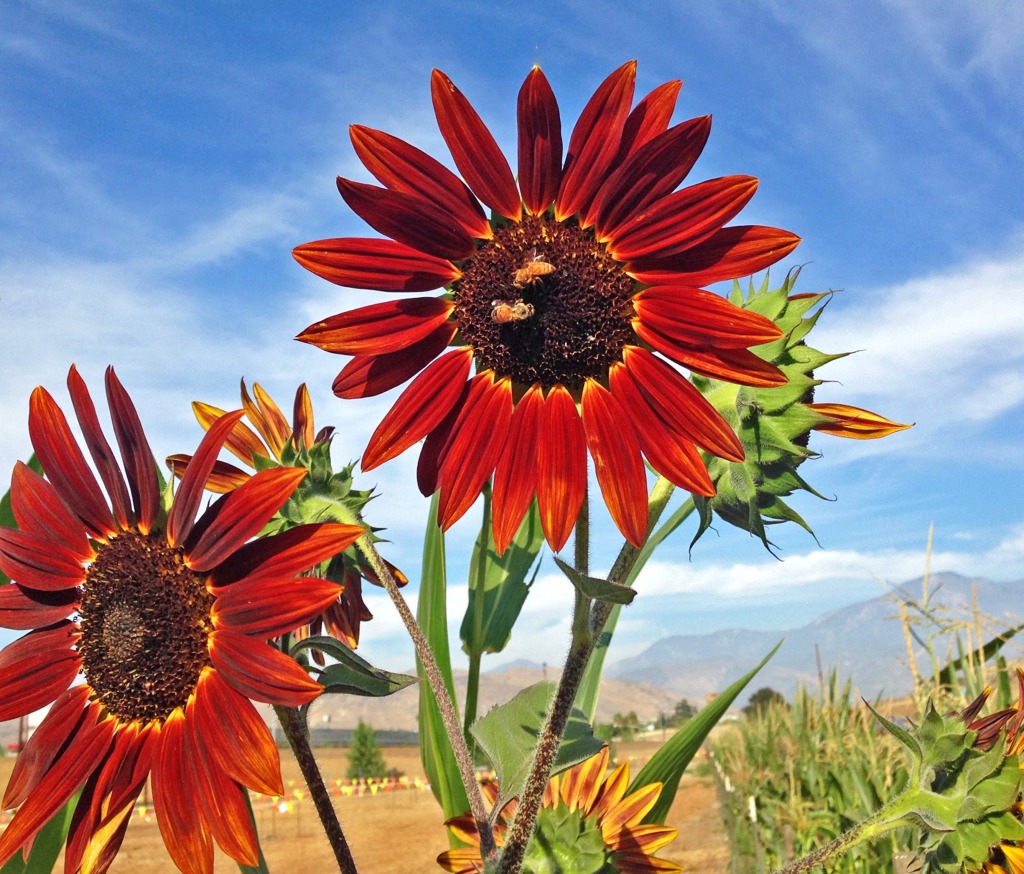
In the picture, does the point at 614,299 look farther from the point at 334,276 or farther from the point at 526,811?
the point at 526,811

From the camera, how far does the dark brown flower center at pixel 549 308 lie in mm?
1291

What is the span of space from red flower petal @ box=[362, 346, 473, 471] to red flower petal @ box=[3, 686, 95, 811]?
0.53 meters

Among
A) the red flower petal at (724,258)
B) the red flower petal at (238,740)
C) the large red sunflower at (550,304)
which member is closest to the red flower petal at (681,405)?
the large red sunflower at (550,304)

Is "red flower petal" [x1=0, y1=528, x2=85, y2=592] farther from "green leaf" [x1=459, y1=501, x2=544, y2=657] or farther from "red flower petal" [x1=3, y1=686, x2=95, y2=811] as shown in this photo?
"green leaf" [x1=459, y1=501, x2=544, y2=657]

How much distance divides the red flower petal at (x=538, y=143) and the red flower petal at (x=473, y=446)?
0.85ft

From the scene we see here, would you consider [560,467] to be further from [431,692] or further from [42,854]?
[42,854]

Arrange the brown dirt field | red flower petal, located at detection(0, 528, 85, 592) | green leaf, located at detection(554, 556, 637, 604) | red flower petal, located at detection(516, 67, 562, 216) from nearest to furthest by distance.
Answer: green leaf, located at detection(554, 556, 637, 604)
red flower petal, located at detection(516, 67, 562, 216)
red flower petal, located at detection(0, 528, 85, 592)
the brown dirt field

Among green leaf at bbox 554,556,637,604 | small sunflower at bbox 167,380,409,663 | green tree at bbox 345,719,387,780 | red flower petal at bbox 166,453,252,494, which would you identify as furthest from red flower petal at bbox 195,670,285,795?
green tree at bbox 345,719,387,780

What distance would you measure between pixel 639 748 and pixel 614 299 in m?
29.2

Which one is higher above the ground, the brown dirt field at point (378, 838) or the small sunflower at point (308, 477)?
the small sunflower at point (308, 477)

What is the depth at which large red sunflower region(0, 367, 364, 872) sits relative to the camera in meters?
1.14

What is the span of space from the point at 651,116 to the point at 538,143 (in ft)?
0.49

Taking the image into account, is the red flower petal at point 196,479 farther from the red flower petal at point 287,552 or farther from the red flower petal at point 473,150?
the red flower petal at point 473,150

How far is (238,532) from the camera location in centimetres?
118
